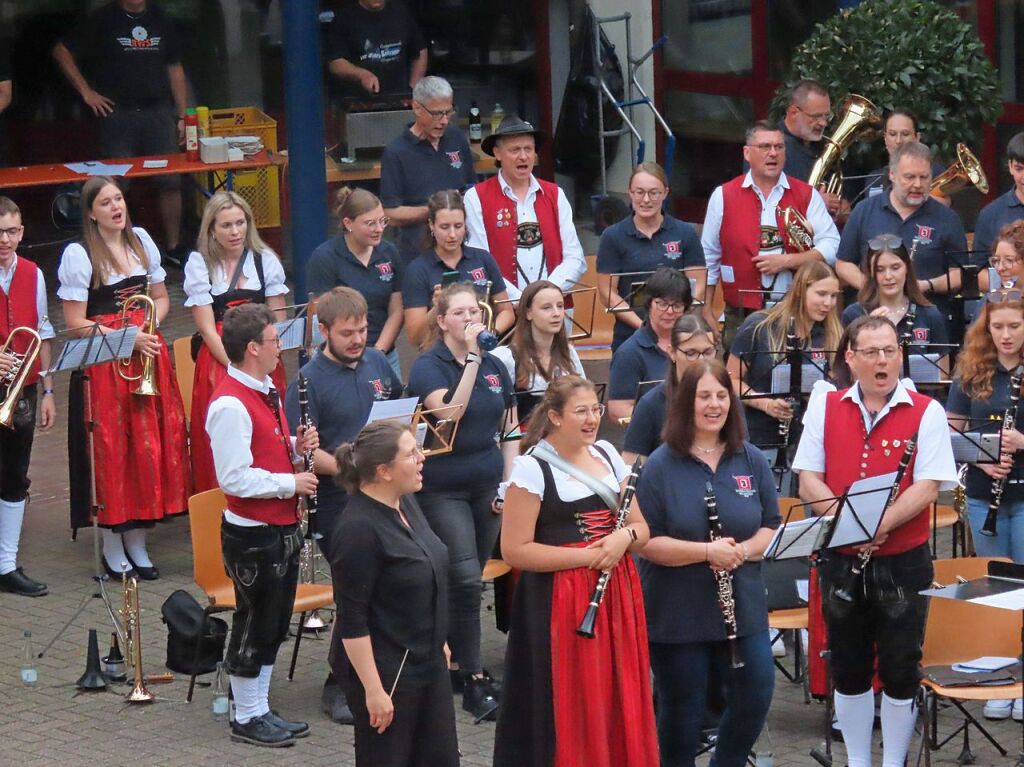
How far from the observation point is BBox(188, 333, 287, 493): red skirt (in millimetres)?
9328

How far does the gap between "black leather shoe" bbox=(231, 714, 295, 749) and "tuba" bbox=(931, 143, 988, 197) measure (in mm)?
4977

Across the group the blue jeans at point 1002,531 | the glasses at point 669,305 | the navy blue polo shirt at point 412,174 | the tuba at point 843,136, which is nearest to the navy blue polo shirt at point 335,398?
the glasses at point 669,305

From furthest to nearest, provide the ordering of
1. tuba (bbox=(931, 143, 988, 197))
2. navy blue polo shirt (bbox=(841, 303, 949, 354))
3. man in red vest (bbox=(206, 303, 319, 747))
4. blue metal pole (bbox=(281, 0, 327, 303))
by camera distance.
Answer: blue metal pole (bbox=(281, 0, 327, 303))
tuba (bbox=(931, 143, 988, 197))
navy blue polo shirt (bbox=(841, 303, 949, 354))
man in red vest (bbox=(206, 303, 319, 747))

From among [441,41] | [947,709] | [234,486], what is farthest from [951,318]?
[441,41]

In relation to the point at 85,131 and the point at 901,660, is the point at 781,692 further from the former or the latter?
the point at 85,131

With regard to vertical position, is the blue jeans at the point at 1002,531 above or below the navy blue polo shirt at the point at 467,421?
below

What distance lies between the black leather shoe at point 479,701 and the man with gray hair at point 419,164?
11.2 ft

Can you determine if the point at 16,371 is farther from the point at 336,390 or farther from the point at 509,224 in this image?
the point at 509,224

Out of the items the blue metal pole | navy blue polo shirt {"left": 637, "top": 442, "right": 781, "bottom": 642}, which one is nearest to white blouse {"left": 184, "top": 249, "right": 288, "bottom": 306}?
the blue metal pole

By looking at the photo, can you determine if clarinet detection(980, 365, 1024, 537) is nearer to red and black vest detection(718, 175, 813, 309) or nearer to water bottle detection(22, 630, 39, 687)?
red and black vest detection(718, 175, 813, 309)

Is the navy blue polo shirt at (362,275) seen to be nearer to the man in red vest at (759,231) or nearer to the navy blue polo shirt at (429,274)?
the navy blue polo shirt at (429,274)

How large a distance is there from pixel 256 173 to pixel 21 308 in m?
7.05

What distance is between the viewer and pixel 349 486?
6.13 m

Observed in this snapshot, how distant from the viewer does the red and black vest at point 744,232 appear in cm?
989
